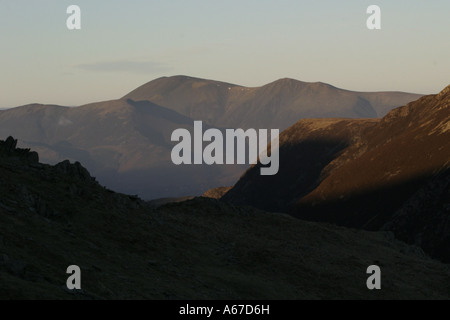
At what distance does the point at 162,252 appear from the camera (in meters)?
47.6

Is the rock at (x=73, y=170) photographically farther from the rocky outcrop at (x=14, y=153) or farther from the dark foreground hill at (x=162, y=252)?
the rocky outcrop at (x=14, y=153)

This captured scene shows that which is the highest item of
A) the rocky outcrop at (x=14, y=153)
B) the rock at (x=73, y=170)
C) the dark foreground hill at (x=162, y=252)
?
the rocky outcrop at (x=14, y=153)

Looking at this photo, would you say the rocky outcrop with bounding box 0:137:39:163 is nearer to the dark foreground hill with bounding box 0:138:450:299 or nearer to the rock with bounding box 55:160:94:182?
the dark foreground hill with bounding box 0:138:450:299

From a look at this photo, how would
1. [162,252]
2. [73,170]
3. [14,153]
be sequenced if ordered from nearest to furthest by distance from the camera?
1. [162,252]
2. [14,153]
3. [73,170]

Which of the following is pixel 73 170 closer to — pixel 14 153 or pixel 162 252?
pixel 14 153

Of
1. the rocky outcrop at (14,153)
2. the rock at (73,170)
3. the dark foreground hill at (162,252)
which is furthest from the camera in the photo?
the rock at (73,170)

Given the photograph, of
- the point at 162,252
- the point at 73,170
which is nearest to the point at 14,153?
the point at 73,170

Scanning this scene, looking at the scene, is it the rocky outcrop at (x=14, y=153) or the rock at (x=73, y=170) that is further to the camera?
the rock at (x=73, y=170)

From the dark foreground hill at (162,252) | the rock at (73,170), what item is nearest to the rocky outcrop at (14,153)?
the dark foreground hill at (162,252)

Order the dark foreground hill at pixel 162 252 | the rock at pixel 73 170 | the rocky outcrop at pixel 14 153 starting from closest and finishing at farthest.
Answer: the dark foreground hill at pixel 162 252
the rocky outcrop at pixel 14 153
the rock at pixel 73 170

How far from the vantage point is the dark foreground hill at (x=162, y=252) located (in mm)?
37000

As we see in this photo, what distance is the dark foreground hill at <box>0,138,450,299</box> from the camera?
37.0 meters

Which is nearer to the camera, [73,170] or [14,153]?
[14,153]

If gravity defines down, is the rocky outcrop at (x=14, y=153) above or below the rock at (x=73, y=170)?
above
